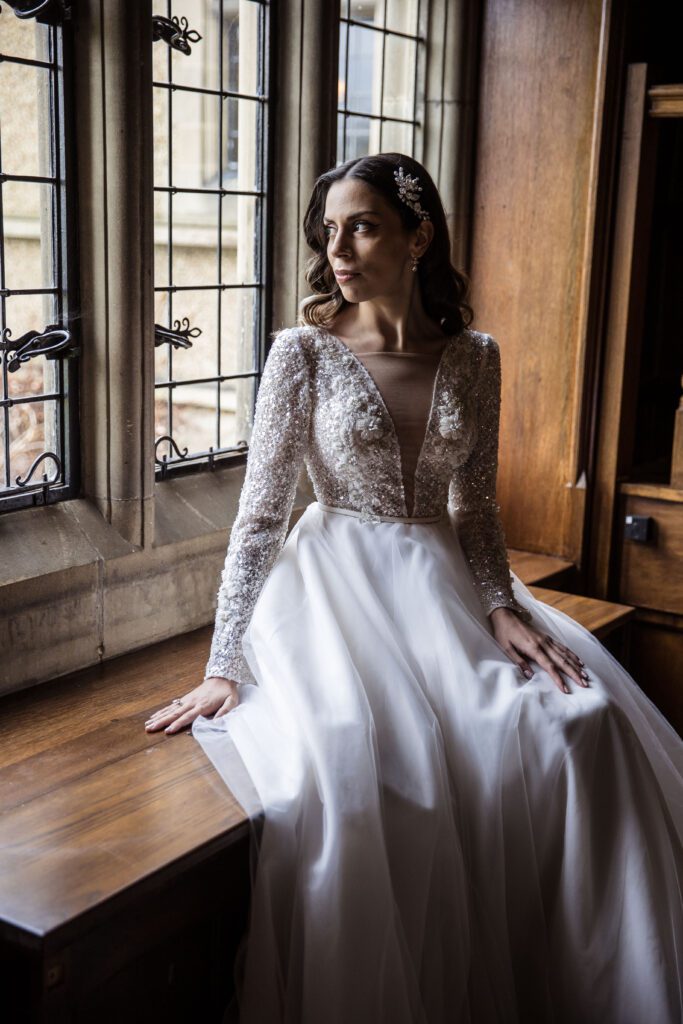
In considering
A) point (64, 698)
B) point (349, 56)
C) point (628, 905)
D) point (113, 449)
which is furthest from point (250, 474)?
point (349, 56)

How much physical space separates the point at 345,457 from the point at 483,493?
376 millimetres

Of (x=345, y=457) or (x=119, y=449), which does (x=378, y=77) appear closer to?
(x=119, y=449)

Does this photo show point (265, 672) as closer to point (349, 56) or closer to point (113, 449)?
point (113, 449)

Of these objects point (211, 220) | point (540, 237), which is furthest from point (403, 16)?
point (211, 220)

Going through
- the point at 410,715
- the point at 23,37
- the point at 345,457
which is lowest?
the point at 410,715

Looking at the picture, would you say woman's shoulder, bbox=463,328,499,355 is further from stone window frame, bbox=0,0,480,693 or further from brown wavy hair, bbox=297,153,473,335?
stone window frame, bbox=0,0,480,693

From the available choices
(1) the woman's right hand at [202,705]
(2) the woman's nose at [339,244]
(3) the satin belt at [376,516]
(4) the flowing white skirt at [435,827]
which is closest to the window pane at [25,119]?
(2) the woman's nose at [339,244]

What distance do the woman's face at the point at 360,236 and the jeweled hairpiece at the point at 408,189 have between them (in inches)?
1.5

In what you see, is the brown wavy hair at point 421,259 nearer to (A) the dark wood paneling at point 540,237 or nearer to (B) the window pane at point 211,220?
(B) the window pane at point 211,220

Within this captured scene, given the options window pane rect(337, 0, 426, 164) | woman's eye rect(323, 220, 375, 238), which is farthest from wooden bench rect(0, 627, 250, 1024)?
window pane rect(337, 0, 426, 164)

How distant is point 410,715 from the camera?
2168mm

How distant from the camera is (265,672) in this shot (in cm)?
232

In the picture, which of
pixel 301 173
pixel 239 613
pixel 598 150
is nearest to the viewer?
pixel 239 613

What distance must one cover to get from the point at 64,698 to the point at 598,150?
2381mm
